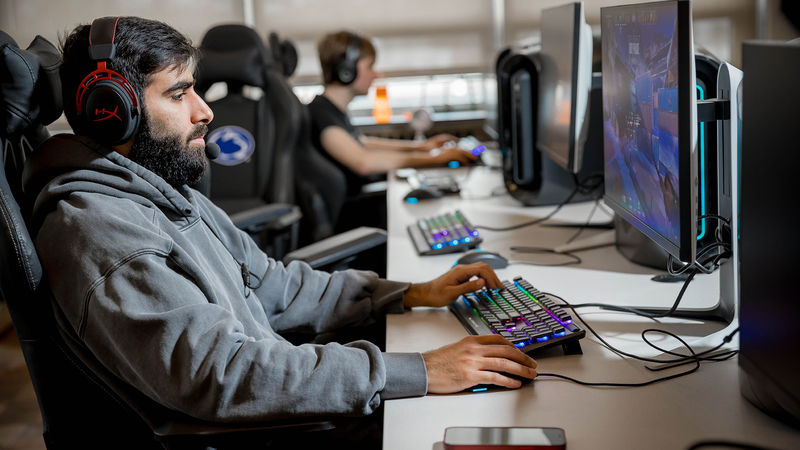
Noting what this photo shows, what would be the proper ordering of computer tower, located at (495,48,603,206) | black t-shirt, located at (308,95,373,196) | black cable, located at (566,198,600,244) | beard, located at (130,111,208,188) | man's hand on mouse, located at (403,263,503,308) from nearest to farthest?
beard, located at (130,111,208,188)
man's hand on mouse, located at (403,263,503,308)
black cable, located at (566,198,600,244)
computer tower, located at (495,48,603,206)
black t-shirt, located at (308,95,373,196)

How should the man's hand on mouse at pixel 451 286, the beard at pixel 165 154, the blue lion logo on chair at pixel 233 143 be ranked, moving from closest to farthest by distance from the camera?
the beard at pixel 165 154 < the man's hand on mouse at pixel 451 286 < the blue lion logo on chair at pixel 233 143

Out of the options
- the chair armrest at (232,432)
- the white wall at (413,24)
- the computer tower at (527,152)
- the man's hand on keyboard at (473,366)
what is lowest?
the chair armrest at (232,432)

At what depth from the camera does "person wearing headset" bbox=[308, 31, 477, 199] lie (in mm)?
3098

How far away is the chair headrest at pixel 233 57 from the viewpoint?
109 inches

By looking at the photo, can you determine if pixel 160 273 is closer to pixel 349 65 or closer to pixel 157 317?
pixel 157 317

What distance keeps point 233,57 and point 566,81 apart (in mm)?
1352

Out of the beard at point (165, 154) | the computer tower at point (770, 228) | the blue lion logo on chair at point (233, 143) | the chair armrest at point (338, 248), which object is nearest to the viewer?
the computer tower at point (770, 228)

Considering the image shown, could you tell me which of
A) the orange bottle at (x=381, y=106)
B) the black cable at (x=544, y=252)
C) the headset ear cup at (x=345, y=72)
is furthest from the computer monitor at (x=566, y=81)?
the orange bottle at (x=381, y=106)

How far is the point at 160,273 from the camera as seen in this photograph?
100cm

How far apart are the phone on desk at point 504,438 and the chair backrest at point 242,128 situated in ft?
6.42

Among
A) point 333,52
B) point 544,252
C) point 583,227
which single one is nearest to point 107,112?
point 544,252

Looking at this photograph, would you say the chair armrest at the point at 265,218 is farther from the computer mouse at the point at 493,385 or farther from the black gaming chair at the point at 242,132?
the computer mouse at the point at 493,385

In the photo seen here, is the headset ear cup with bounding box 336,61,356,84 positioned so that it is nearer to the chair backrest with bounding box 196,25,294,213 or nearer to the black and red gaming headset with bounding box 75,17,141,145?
the chair backrest with bounding box 196,25,294,213

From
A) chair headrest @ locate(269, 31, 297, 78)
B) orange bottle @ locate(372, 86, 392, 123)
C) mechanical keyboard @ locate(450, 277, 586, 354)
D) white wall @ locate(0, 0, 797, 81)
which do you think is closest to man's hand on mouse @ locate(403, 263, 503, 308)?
mechanical keyboard @ locate(450, 277, 586, 354)
